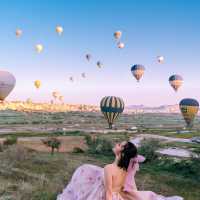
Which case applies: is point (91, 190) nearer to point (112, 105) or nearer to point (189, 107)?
point (112, 105)

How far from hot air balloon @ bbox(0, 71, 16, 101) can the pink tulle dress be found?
43.3m

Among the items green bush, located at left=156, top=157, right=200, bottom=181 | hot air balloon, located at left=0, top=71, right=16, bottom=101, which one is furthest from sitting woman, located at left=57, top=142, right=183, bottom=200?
hot air balloon, located at left=0, top=71, right=16, bottom=101

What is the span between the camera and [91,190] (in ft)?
26.6

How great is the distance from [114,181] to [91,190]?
3.86 feet

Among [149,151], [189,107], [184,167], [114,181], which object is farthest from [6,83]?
[114,181]

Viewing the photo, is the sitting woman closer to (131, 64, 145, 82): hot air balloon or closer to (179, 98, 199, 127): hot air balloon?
(179, 98, 199, 127): hot air balloon

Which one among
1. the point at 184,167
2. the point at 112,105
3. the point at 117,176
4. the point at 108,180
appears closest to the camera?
the point at 108,180

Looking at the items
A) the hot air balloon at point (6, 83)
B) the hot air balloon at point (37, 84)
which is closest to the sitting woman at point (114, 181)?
the hot air balloon at point (6, 83)

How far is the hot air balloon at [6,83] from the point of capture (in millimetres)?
49906

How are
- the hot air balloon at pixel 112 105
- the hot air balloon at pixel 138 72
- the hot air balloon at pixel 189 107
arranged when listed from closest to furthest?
the hot air balloon at pixel 112 105 < the hot air balloon at pixel 189 107 < the hot air balloon at pixel 138 72

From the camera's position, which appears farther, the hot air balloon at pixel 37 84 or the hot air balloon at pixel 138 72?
the hot air balloon at pixel 37 84

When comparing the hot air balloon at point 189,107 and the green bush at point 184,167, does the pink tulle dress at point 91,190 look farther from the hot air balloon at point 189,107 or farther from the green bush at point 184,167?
the hot air balloon at point 189,107

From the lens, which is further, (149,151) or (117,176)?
(149,151)

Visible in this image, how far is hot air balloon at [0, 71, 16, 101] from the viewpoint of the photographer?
164ft
